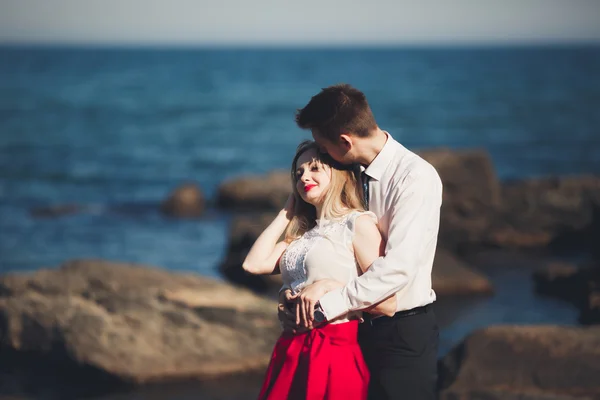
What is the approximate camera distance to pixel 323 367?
4273 mm

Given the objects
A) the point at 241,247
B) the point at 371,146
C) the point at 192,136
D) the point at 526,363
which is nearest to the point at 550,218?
the point at 241,247

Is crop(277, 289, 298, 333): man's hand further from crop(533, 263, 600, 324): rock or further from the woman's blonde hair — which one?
crop(533, 263, 600, 324): rock

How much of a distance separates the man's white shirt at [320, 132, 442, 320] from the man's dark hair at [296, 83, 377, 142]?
0.24m

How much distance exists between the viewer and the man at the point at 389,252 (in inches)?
161

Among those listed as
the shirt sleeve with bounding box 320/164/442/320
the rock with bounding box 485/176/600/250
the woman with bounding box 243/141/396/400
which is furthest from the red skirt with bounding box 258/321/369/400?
the rock with bounding box 485/176/600/250

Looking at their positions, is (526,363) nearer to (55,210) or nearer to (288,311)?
(288,311)

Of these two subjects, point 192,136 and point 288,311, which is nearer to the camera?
point 288,311

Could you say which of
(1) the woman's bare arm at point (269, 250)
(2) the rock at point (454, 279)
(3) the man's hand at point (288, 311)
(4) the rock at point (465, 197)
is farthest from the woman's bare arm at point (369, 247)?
(4) the rock at point (465, 197)

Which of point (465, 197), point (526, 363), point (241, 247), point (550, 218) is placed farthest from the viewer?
point (550, 218)

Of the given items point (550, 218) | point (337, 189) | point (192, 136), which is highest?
point (192, 136)

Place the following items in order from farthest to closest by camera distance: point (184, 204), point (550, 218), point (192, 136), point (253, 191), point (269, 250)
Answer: point (192, 136)
point (253, 191)
point (184, 204)
point (550, 218)
point (269, 250)

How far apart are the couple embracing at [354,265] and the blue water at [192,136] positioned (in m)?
5.89

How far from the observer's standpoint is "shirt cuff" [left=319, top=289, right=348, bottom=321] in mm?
4133

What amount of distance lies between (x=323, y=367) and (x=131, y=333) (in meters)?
4.30
